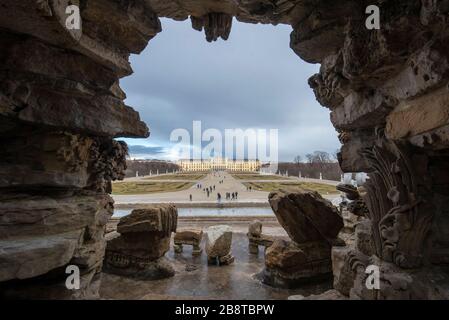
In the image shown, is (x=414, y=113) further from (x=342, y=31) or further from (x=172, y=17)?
(x=172, y=17)

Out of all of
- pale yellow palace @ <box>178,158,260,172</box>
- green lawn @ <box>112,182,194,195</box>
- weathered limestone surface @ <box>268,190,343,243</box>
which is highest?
pale yellow palace @ <box>178,158,260,172</box>

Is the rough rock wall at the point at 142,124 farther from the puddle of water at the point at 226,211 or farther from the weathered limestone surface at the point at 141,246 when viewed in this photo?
the puddle of water at the point at 226,211

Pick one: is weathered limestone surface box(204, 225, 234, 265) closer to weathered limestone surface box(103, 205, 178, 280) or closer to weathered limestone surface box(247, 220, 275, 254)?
weathered limestone surface box(103, 205, 178, 280)

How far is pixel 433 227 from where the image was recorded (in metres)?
2.45

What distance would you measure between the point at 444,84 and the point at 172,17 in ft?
12.0

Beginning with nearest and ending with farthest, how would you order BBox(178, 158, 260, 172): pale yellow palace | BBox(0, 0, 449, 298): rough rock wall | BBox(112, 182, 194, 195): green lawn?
BBox(0, 0, 449, 298): rough rock wall
BBox(112, 182, 194, 195): green lawn
BBox(178, 158, 260, 172): pale yellow palace

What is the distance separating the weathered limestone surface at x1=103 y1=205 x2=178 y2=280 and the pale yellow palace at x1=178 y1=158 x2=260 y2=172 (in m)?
104

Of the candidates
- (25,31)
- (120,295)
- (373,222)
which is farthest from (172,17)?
(120,295)

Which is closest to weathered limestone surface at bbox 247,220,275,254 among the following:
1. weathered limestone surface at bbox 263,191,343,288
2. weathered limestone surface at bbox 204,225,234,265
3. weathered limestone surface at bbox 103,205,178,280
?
weathered limestone surface at bbox 204,225,234,265

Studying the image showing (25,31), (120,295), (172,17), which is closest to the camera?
(25,31)

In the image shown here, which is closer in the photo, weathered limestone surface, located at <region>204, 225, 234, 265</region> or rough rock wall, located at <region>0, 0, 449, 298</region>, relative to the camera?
rough rock wall, located at <region>0, 0, 449, 298</region>

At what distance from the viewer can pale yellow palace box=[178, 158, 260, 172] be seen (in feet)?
384

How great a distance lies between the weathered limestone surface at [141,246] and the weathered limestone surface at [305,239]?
10.5 ft

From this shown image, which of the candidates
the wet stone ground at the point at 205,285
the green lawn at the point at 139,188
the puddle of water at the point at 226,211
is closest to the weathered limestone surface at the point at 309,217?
the wet stone ground at the point at 205,285
